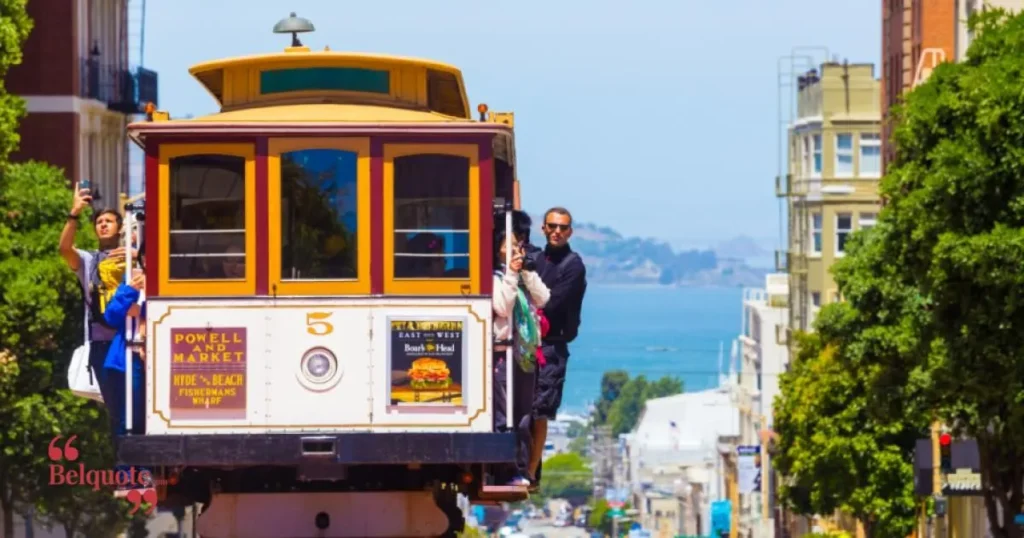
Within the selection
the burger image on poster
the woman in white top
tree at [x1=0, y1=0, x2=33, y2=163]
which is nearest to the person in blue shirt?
the burger image on poster

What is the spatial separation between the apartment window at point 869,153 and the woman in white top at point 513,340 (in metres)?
74.3

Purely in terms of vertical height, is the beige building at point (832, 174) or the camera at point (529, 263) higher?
the beige building at point (832, 174)

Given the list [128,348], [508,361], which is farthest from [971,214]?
[128,348]

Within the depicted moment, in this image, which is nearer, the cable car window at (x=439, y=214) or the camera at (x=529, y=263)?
the cable car window at (x=439, y=214)

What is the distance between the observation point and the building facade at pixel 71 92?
197ft

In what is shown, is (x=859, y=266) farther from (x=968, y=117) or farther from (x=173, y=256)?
(x=173, y=256)

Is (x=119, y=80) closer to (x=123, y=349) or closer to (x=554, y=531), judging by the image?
(x=123, y=349)

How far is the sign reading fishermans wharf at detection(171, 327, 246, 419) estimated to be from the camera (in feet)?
64.7

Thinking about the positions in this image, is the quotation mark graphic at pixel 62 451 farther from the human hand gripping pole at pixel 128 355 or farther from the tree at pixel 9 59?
the human hand gripping pole at pixel 128 355

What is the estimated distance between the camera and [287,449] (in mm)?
19672

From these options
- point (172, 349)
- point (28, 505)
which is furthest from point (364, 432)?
point (28, 505)

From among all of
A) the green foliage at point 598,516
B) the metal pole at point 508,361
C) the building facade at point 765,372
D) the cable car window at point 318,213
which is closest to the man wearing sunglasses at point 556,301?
the metal pole at point 508,361

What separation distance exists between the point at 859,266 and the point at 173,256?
30231 mm

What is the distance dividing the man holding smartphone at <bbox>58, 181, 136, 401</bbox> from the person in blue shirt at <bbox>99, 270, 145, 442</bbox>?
329 mm
